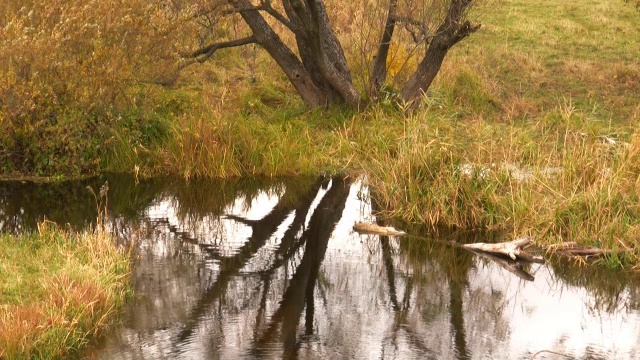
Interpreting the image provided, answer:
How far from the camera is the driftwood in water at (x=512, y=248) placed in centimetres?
941

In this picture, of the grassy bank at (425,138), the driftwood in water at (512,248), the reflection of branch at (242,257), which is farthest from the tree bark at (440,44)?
the driftwood in water at (512,248)

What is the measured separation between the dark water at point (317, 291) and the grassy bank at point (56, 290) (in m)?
0.23

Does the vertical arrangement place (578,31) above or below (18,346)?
above

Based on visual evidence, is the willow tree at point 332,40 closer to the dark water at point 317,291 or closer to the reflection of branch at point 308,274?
the reflection of branch at point 308,274

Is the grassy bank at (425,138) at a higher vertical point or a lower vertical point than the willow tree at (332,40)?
lower

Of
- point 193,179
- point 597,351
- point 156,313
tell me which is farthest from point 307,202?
point 597,351

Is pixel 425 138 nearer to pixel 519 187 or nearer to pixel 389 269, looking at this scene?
pixel 519 187

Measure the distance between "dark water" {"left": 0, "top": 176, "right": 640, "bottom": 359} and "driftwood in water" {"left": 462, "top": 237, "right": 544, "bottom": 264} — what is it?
0.53 ft

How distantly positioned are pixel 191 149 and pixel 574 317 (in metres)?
6.54

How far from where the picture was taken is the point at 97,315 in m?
7.38

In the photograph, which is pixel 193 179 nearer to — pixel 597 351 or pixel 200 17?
pixel 200 17

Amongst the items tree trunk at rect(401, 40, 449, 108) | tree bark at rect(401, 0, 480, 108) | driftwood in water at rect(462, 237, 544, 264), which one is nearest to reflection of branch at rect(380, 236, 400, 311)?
driftwood in water at rect(462, 237, 544, 264)

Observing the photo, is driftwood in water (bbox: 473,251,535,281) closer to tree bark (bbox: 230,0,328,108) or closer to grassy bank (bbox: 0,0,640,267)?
grassy bank (bbox: 0,0,640,267)

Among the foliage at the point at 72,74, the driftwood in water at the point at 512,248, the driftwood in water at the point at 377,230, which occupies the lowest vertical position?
the driftwood in water at the point at 512,248
